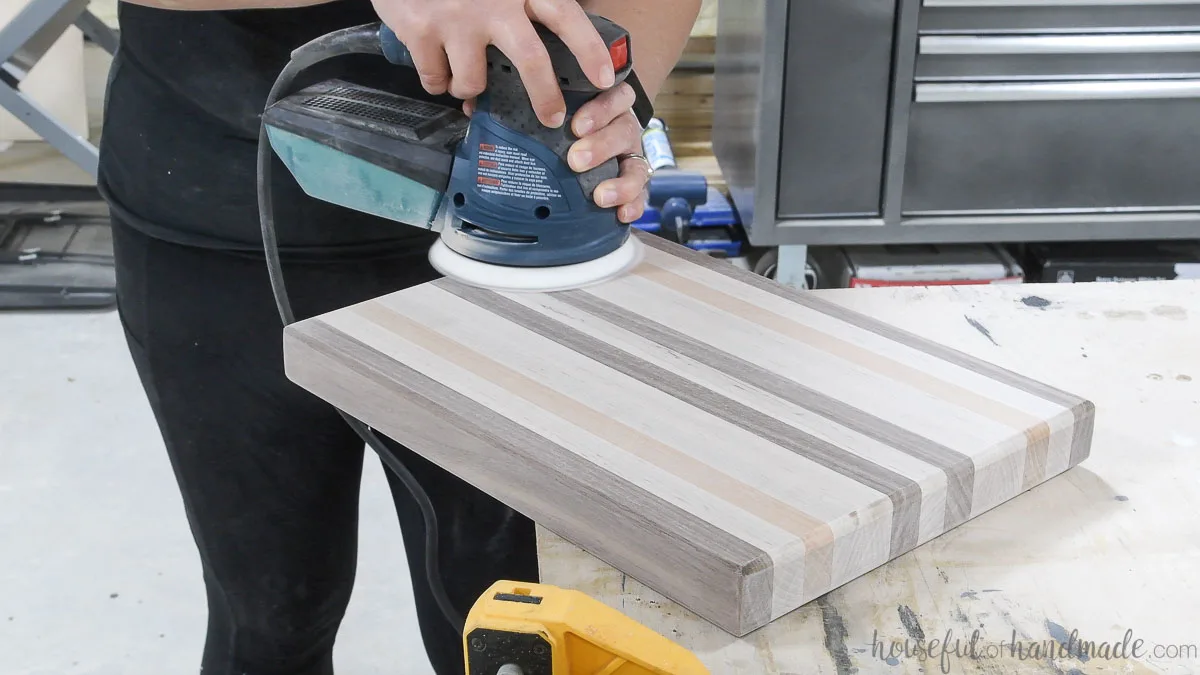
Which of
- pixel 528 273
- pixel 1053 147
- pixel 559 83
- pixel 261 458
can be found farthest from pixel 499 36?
pixel 1053 147

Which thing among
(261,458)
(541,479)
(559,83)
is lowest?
(261,458)

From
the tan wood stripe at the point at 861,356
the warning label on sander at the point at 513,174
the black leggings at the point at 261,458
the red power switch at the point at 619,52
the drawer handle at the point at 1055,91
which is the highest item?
the red power switch at the point at 619,52

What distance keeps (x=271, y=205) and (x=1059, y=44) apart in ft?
5.39

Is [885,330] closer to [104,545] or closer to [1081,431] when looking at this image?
[1081,431]

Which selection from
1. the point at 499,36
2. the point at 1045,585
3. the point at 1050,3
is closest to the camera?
the point at 1045,585

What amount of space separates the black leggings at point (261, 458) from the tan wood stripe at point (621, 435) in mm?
144

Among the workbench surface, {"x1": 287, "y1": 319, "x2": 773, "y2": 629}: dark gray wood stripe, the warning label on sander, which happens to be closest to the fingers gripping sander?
the warning label on sander

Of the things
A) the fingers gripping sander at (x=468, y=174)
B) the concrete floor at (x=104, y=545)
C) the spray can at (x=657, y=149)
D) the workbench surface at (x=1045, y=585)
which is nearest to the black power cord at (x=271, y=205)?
the fingers gripping sander at (x=468, y=174)

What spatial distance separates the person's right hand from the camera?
811mm

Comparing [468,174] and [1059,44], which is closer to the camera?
[468,174]

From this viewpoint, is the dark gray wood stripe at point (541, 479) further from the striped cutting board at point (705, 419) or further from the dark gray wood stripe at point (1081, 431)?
the dark gray wood stripe at point (1081, 431)

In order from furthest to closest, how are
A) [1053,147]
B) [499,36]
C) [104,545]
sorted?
[1053,147], [104,545], [499,36]

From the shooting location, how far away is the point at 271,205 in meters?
0.95

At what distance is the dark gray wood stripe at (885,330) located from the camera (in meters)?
0.81
